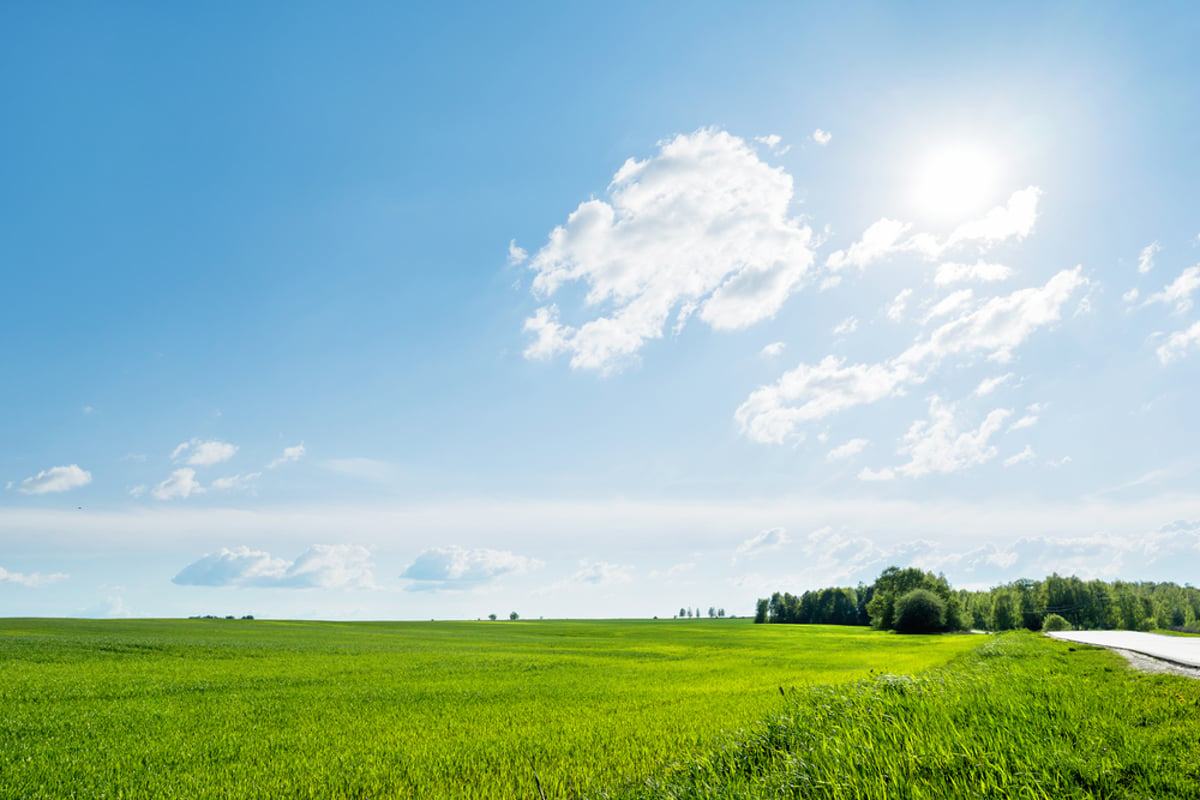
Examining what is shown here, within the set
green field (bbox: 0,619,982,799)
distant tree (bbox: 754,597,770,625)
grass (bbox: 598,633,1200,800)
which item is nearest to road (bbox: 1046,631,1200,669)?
grass (bbox: 598,633,1200,800)

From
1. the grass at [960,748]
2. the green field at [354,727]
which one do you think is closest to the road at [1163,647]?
the grass at [960,748]

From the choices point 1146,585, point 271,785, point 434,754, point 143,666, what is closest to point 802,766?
point 434,754

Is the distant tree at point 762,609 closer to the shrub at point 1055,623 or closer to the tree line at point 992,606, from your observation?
the tree line at point 992,606

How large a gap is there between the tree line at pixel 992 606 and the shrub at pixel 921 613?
15 centimetres

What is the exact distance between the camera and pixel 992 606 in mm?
146250

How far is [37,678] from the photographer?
25500mm

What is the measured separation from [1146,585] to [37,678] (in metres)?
265

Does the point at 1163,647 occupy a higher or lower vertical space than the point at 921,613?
higher

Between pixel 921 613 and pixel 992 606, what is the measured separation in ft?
202

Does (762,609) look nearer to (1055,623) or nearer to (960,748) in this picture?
(1055,623)

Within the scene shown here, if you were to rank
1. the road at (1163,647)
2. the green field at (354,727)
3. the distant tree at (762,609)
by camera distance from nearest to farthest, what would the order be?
the green field at (354,727) < the road at (1163,647) < the distant tree at (762,609)

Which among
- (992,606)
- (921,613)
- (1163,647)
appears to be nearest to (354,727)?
(1163,647)

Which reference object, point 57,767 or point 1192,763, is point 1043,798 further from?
point 57,767

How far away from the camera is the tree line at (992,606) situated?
106 meters
